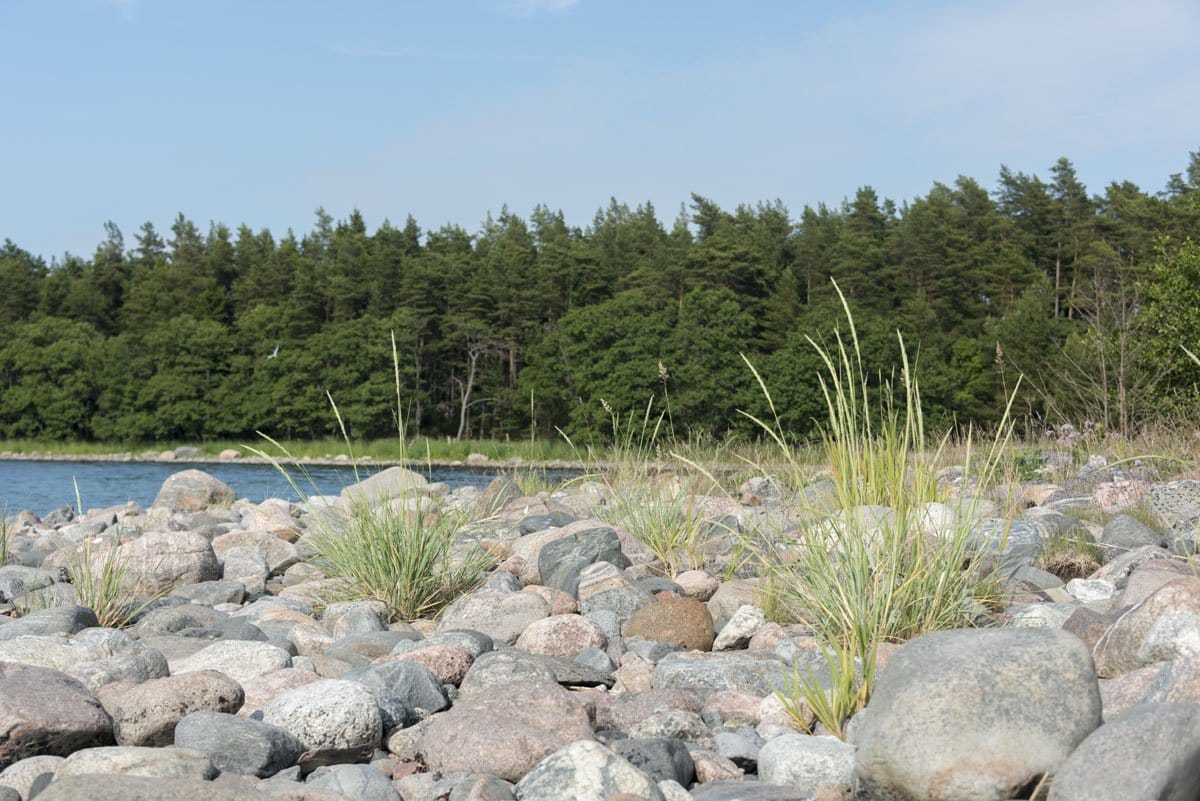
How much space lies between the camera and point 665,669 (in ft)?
12.6

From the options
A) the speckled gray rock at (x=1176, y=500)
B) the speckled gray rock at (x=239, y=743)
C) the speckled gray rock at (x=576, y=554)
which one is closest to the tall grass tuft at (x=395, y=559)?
the speckled gray rock at (x=576, y=554)

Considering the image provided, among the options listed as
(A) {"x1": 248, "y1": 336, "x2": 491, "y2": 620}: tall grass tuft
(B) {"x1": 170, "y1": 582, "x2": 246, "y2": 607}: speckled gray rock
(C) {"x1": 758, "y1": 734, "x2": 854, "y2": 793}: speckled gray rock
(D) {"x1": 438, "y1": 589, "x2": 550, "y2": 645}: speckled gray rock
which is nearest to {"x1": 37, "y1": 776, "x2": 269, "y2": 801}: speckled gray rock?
(C) {"x1": 758, "y1": 734, "x2": 854, "y2": 793}: speckled gray rock

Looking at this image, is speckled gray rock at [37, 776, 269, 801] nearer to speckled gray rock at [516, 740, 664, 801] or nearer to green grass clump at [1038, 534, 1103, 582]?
speckled gray rock at [516, 740, 664, 801]

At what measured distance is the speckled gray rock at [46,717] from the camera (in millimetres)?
3053

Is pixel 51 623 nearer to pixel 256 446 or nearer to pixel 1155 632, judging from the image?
pixel 1155 632

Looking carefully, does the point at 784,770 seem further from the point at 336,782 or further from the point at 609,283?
the point at 609,283

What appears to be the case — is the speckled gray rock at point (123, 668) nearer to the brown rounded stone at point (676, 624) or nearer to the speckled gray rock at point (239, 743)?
the speckled gray rock at point (239, 743)

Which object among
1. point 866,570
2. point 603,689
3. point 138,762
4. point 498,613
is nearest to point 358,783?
point 138,762

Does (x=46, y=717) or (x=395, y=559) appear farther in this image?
(x=395, y=559)

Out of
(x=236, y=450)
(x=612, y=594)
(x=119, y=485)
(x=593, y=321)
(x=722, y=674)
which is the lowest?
(x=119, y=485)

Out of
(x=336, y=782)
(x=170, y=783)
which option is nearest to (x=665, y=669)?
(x=336, y=782)

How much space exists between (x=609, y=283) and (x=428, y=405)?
10209mm

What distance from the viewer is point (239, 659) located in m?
4.02

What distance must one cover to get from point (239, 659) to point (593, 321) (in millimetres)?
38821
